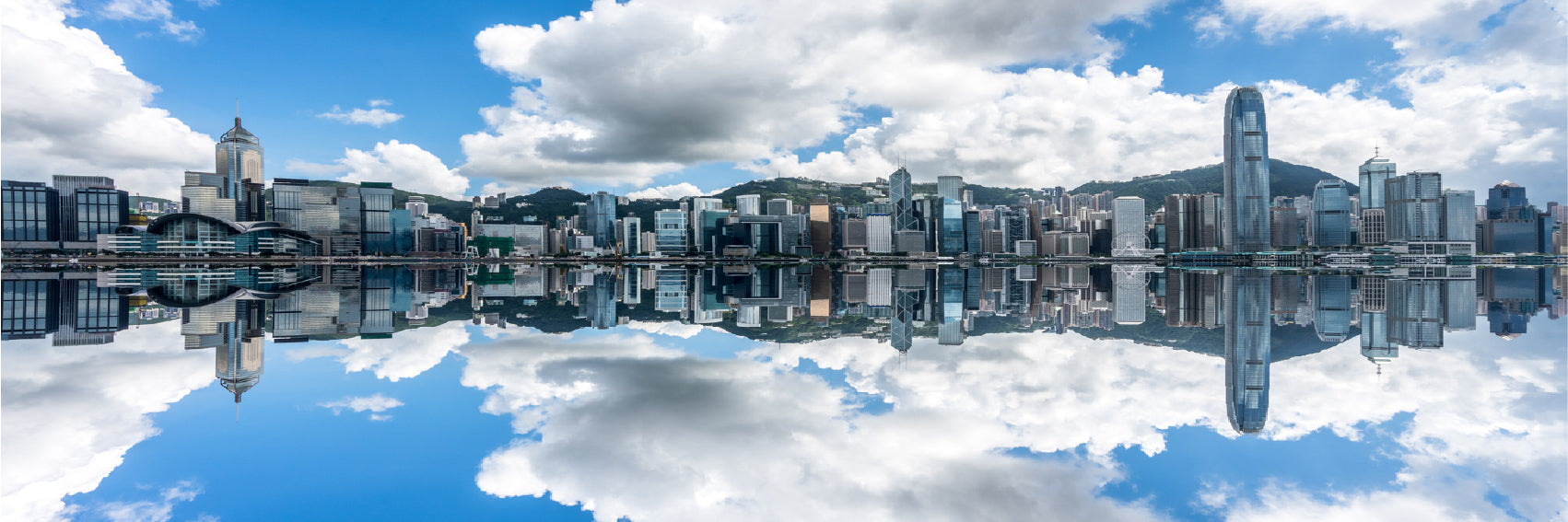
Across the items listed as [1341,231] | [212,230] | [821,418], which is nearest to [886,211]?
[1341,231]

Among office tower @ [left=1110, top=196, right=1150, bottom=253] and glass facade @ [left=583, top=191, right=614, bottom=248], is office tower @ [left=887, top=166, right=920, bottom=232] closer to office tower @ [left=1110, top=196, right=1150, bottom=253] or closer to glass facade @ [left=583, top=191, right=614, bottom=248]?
office tower @ [left=1110, top=196, right=1150, bottom=253]

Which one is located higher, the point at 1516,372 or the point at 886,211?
the point at 886,211

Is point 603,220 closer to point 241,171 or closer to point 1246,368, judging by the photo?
point 241,171

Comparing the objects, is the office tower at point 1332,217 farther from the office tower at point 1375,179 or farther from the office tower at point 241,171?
the office tower at point 241,171

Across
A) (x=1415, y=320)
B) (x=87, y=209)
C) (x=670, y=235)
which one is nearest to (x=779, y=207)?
(x=670, y=235)

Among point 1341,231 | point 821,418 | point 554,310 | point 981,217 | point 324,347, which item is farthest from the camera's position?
point 981,217

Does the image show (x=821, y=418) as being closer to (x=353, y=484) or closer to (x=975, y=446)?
(x=975, y=446)

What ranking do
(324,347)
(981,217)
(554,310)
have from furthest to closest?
(981,217) → (554,310) → (324,347)
